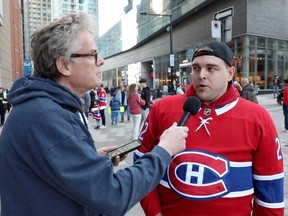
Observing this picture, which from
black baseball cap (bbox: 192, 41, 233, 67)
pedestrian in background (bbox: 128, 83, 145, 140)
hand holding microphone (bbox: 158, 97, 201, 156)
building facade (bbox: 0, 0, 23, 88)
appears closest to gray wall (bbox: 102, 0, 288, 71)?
pedestrian in background (bbox: 128, 83, 145, 140)

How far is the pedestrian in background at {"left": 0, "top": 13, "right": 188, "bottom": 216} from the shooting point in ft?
4.00

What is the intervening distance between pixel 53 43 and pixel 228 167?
1268mm

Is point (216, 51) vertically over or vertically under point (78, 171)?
over

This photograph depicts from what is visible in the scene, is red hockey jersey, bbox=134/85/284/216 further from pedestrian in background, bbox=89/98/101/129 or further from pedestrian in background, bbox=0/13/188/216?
pedestrian in background, bbox=89/98/101/129

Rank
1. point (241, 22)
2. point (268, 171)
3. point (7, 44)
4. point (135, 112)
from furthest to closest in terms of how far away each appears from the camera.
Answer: point (7, 44) → point (241, 22) → point (135, 112) → point (268, 171)

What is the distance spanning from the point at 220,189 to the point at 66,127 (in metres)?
1.09

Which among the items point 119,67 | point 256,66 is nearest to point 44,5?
point 119,67

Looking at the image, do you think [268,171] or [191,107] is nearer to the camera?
[191,107]

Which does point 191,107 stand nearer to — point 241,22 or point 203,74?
point 203,74

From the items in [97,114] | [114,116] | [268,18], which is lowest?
[114,116]

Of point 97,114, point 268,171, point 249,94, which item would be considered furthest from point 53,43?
point 97,114

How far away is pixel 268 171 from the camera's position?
1.90 meters

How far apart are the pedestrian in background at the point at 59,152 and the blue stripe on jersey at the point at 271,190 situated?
2.71 feet

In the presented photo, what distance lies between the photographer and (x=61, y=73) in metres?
1.45
